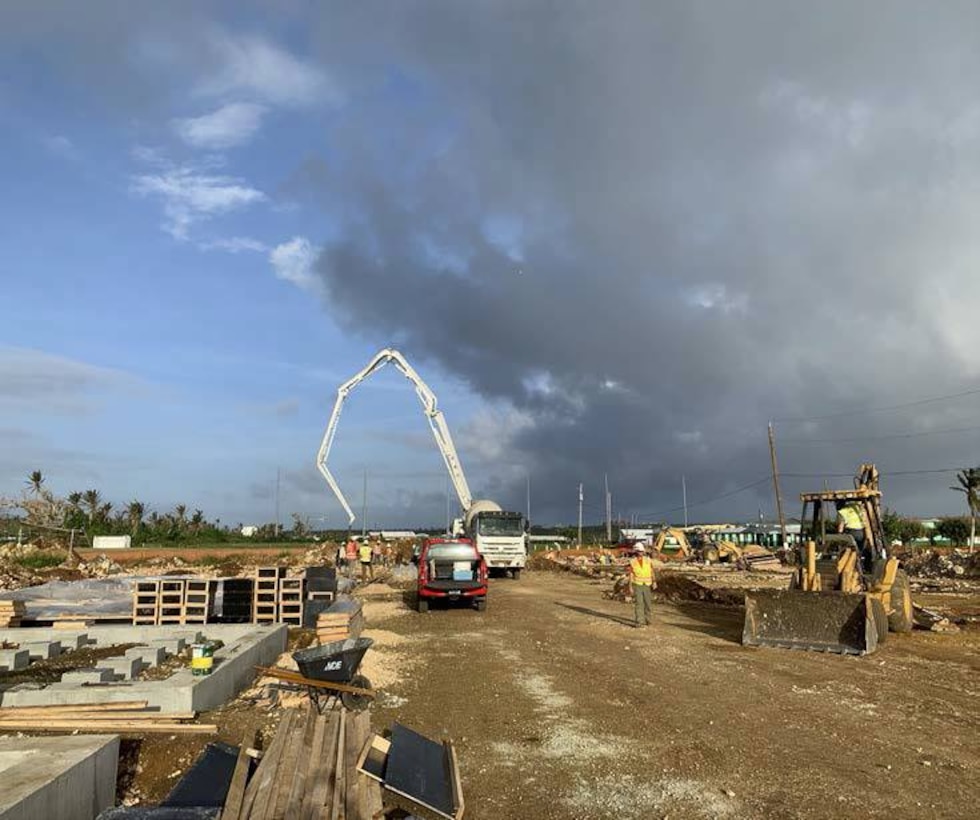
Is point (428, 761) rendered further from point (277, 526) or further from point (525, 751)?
point (277, 526)

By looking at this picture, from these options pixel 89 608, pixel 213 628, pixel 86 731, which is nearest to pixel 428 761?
pixel 86 731

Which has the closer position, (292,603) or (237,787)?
(237,787)

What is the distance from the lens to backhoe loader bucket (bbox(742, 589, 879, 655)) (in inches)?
510

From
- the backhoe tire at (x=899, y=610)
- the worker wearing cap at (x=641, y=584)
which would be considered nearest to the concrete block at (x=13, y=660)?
the worker wearing cap at (x=641, y=584)

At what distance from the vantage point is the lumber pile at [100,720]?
7.24 m

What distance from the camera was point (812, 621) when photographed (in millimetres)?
13438

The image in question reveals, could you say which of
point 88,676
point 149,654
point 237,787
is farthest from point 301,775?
point 149,654

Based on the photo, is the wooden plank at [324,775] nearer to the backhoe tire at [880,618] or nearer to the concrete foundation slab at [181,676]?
the concrete foundation slab at [181,676]

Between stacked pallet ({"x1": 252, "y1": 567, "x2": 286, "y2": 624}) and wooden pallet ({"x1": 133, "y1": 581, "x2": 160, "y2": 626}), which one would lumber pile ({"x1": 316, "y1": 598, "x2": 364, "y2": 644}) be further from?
wooden pallet ({"x1": 133, "y1": 581, "x2": 160, "y2": 626})

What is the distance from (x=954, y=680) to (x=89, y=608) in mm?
15451

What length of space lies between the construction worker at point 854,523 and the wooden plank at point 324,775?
1241 cm

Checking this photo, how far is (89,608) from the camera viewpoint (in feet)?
49.3

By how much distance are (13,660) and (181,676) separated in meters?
3.76

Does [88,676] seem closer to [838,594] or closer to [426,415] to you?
[838,594]
